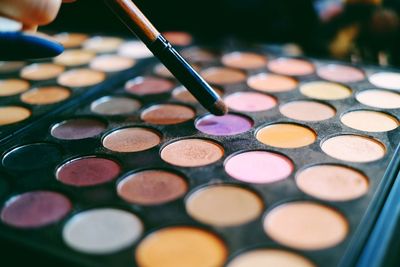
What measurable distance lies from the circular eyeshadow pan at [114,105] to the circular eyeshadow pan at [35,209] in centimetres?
31

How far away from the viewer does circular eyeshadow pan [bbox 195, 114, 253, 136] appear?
0.93 m

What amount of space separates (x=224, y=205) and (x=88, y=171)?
25cm

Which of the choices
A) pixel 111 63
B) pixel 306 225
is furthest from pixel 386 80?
pixel 111 63

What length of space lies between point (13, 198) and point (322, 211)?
464 millimetres

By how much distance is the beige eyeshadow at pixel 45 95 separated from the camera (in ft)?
3.49

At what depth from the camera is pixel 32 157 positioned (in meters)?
0.85

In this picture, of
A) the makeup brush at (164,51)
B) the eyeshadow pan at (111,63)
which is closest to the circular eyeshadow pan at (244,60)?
the eyeshadow pan at (111,63)

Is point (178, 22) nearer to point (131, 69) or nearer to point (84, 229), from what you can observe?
point (131, 69)

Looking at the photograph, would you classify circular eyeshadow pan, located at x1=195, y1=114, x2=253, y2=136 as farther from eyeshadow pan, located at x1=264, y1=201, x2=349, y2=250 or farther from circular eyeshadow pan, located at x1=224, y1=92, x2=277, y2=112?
eyeshadow pan, located at x1=264, y1=201, x2=349, y2=250

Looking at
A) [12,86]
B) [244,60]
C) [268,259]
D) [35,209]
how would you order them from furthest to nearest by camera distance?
[244,60], [12,86], [35,209], [268,259]

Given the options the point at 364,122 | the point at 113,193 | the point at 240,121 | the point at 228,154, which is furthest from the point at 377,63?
the point at 113,193

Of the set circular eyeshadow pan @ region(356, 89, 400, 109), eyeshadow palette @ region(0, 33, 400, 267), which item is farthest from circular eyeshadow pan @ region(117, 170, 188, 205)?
circular eyeshadow pan @ region(356, 89, 400, 109)

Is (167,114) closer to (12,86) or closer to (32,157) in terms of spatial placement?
(32,157)

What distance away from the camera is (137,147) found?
0.88 m
